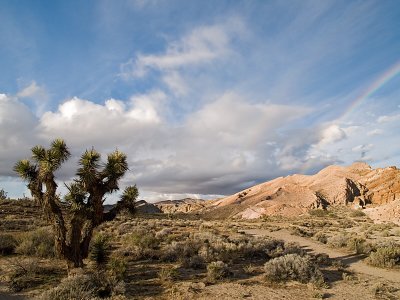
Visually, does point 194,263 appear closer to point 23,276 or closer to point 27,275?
point 27,275

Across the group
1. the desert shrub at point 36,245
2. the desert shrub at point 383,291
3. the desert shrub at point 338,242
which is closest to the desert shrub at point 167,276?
the desert shrub at point 36,245

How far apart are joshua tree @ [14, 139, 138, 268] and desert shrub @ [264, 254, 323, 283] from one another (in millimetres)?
7290

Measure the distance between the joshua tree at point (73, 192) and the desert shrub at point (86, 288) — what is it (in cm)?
234

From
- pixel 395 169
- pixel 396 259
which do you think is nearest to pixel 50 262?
pixel 396 259

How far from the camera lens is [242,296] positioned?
1191 centimetres

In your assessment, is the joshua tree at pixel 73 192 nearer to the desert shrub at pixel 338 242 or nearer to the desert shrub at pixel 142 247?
the desert shrub at pixel 142 247

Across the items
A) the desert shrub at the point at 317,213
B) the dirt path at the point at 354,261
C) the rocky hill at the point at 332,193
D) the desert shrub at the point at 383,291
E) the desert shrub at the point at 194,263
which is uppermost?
the rocky hill at the point at 332,193

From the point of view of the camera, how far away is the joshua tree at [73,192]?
45.1 ft

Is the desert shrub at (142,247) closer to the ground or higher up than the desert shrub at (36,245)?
closer to the ground

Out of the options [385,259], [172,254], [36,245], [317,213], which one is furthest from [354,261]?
[317,213]

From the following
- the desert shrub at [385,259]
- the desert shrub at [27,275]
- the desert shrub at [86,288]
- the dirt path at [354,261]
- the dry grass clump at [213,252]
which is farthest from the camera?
the desert shrub at [385,259]

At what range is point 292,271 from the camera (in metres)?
14.1

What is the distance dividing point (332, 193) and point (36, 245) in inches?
2771

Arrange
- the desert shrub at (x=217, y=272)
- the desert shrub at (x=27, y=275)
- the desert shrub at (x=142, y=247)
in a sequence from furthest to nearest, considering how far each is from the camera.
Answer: the desert shrub at (x=142, y=247)
the desert shrub at (x=217, y=272)
the desert shrub at (x=27, y=275)
